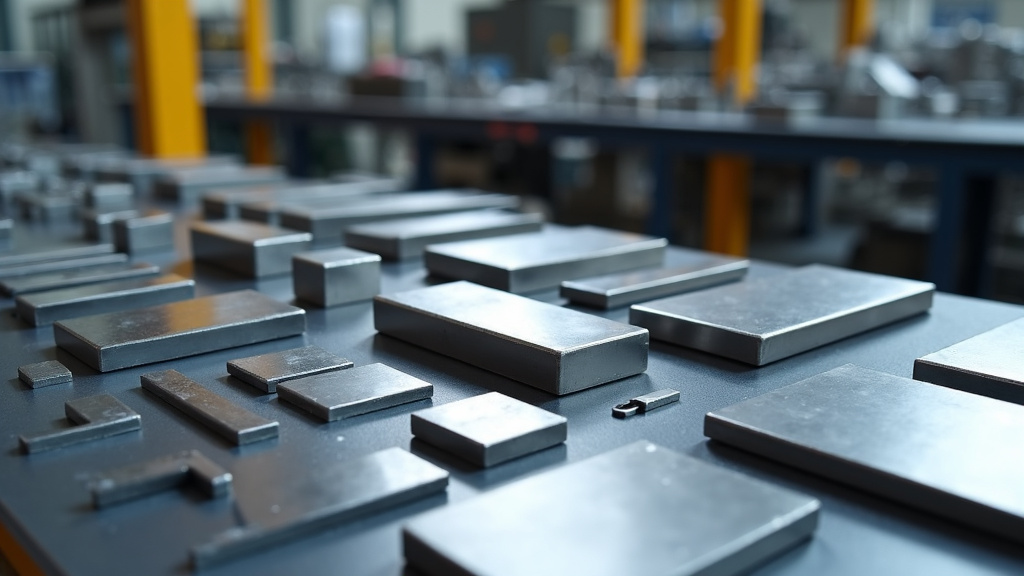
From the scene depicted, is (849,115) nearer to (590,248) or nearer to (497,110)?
(497,110)

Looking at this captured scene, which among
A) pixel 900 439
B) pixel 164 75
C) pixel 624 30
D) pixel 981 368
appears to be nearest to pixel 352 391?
pixel 900 439

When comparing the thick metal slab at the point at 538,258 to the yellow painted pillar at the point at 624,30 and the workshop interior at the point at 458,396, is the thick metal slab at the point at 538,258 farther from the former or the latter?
the yellow painted pillar at the point at 624,30

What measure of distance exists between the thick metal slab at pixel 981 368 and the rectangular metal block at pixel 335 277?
1.81ft

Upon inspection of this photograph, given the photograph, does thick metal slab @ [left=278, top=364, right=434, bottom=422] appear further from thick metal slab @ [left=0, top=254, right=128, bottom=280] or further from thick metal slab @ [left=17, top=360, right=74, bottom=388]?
thick metal slab @ [left=0, top=254, right=128, bottom=280]

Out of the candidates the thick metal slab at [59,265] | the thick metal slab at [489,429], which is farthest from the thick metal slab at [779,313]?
the thick metal slab at [59,265]

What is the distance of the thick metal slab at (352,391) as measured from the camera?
2.03 ft

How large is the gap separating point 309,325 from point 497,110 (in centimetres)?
283

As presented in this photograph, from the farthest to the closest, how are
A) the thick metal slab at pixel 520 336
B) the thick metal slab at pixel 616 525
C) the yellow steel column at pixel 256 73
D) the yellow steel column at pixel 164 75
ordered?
the yellow steel column at pixel 256 73 < the yellow steel column at pixel 164 75 < the thick metal slab at pixel 520 336 < the thick metal slab at pixel 616 525

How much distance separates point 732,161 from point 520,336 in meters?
2.59

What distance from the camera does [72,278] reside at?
3.30 ft

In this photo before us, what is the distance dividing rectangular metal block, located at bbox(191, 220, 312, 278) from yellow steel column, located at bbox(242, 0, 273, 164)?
12.1 ft

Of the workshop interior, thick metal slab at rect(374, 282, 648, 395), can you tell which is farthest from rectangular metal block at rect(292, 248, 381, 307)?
thick metal slab at rect(374, 282, 648, 395)

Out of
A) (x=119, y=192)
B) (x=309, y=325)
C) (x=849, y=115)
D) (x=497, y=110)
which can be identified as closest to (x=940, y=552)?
(x=309, y=325)

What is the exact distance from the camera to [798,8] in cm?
988
